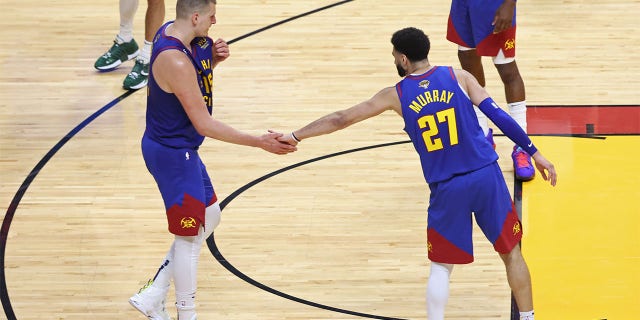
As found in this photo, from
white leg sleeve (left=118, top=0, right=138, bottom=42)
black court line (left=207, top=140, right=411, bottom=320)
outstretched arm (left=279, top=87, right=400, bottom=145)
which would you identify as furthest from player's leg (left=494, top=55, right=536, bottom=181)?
white leg sleeve (left=118, top=0, right=138, bottom=42)

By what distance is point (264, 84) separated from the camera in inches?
380

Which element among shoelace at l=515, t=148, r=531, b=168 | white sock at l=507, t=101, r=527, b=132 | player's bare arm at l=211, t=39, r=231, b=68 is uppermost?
player's bare arm at l=211, t=39, r=231, b=68

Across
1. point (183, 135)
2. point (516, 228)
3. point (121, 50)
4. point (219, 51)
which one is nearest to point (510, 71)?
point (516, 228)

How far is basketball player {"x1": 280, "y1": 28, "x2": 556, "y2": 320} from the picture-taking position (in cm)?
555

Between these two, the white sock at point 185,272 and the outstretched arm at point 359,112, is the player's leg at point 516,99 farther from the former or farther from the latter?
the white sock at point 185,272

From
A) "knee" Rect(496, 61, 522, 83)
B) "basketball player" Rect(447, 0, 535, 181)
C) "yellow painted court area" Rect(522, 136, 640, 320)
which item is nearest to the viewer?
"yellow painted court area" Rect(522, 136, 640, 320)

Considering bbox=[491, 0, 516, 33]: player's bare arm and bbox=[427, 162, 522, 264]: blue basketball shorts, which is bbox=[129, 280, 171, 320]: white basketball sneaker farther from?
bbox=[491, 0, 516, 33]: player's bare arm

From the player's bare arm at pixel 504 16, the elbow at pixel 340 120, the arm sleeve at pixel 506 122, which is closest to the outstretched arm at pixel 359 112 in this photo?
the elbow at pixel 340 120

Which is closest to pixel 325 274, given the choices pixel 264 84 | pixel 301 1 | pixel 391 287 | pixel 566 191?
pixel 391 287

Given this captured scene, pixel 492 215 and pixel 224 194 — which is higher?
pixel 492 215

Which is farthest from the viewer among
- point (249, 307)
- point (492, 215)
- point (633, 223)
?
point (633, 223)

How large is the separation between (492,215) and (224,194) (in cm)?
275

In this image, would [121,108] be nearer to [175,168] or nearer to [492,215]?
[175,168]

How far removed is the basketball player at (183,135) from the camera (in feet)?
18.6
